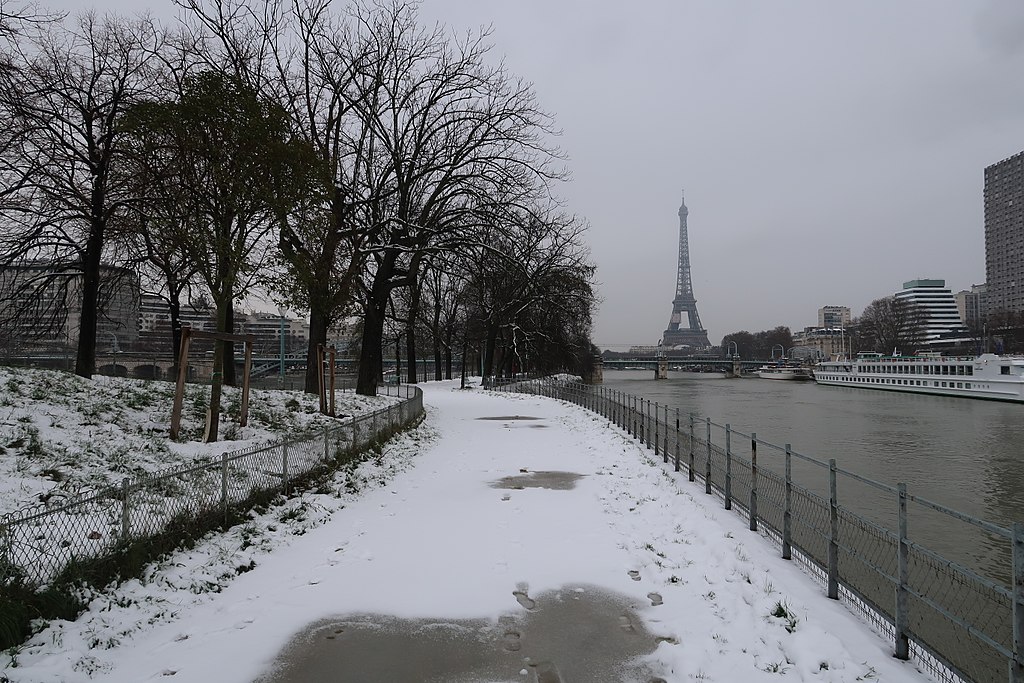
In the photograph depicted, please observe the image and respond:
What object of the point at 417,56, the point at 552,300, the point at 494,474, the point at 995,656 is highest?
Result: the point at 417,56

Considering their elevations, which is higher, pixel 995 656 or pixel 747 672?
pixel 747 672

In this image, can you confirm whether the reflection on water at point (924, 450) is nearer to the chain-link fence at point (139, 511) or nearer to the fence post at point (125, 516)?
the chain-link fence at point (139, 511)

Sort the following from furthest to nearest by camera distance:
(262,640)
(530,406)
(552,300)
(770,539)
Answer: (552,300), (530,406), (770,539), (262,640)

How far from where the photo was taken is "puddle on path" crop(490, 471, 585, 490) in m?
10.1

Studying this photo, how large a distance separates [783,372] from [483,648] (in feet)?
360

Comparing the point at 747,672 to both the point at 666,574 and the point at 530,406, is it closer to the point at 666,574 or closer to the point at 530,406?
the point at 666,574

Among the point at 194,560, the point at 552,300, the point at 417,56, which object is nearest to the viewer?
the point at 194,560

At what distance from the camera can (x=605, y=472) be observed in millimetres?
11211

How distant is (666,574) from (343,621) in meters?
2.97

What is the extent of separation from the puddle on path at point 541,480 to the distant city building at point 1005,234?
502ft

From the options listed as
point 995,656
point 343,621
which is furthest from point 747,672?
point 995,656

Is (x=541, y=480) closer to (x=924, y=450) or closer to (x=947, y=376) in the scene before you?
(x=924, y=450)

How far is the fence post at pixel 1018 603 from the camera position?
3.44m

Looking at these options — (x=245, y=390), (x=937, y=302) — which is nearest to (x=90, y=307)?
(x=245, y=390)
